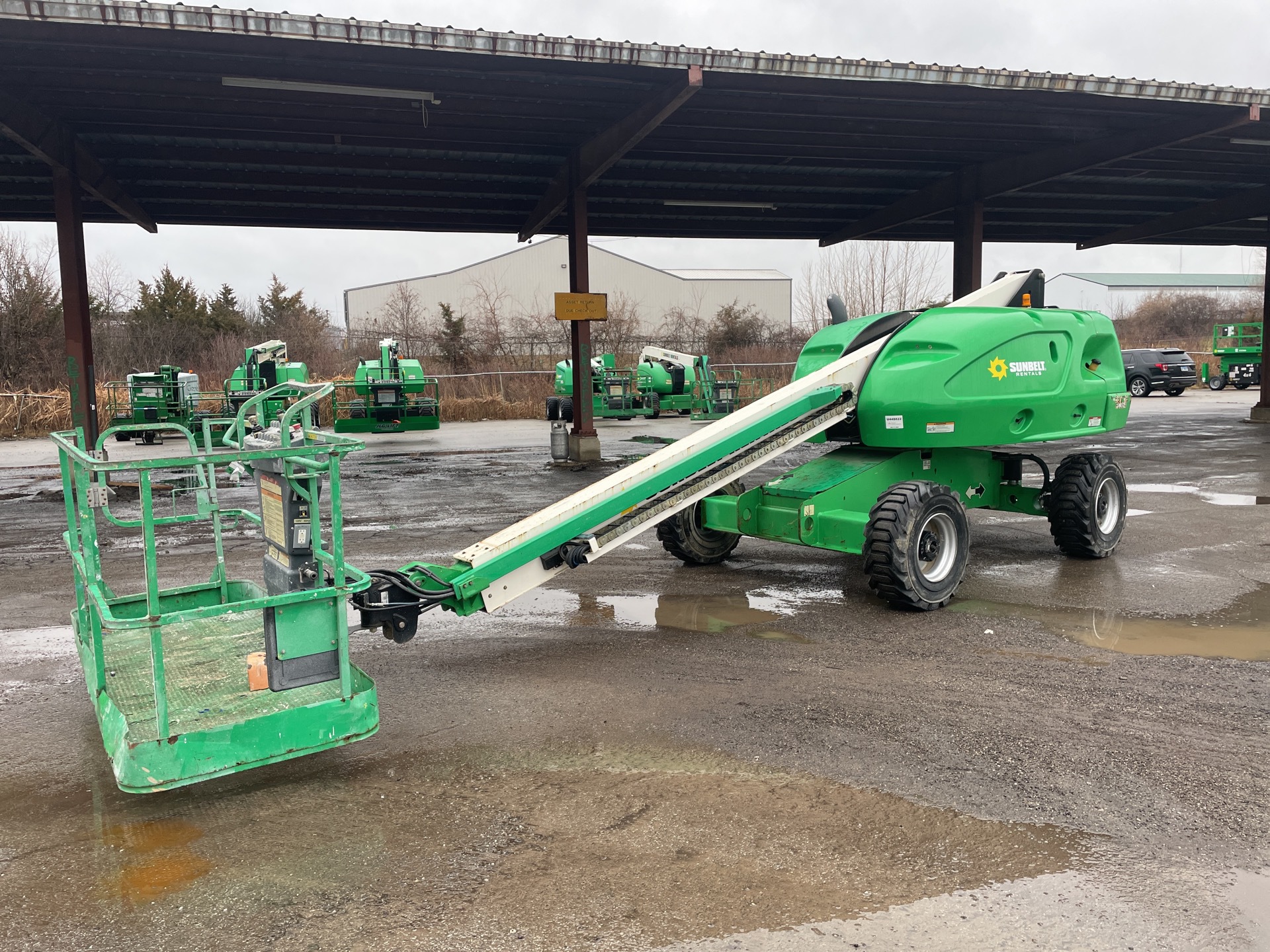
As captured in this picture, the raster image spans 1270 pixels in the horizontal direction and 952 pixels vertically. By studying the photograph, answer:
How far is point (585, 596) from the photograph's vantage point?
6.98 m

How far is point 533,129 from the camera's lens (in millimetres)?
14203

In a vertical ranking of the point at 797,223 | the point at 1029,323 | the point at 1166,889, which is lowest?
the point at 1166,889

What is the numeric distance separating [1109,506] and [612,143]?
28.6 feet

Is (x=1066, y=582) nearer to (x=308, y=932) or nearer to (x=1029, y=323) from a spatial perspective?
(x=1029, y=323)

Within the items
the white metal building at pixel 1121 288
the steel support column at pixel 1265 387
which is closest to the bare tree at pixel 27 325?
the steel support column at pixel 1265 387

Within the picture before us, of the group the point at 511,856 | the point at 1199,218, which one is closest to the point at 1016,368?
the point at 511,856

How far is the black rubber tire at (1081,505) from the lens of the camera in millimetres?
7582

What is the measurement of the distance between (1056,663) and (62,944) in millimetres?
4653

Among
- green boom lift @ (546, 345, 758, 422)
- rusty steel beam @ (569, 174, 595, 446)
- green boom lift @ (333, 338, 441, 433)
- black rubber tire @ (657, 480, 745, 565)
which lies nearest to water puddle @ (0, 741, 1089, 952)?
black rubber tire @ (657, 480, 745, 565)

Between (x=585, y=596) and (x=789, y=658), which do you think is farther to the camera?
(x=585, y=596)

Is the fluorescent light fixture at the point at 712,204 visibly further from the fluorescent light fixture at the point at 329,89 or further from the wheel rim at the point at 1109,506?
the wheel rim at the point at 1109,506

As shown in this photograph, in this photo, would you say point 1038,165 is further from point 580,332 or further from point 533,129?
point 533,129

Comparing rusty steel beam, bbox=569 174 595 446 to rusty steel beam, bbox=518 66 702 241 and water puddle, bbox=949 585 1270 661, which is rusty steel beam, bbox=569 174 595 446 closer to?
rusty steel beam, bbox=518 66 702 241

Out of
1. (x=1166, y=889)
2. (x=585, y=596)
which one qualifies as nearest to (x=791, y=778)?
(x=1166, y=889)
